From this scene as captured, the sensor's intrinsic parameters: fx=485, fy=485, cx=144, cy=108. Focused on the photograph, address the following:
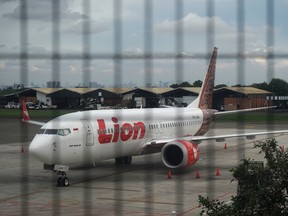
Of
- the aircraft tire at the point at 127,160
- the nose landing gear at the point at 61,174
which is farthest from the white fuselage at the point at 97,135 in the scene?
the aircraft tire at the point at 127,160

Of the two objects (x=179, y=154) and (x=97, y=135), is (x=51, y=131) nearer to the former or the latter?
(x=97, y=135)

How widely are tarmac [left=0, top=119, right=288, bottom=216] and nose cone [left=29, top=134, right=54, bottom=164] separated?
3.32 feet

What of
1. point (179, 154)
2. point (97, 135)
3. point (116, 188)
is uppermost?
point (97, 135)

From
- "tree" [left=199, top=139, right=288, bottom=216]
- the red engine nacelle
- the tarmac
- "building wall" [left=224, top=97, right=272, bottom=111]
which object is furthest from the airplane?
"tree" [left=199, top=139, right=288, bottom=216]

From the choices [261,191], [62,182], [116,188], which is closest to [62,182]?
[62,182]

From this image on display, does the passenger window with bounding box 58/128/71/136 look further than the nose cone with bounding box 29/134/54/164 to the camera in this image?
Yes

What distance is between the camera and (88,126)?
599 inches

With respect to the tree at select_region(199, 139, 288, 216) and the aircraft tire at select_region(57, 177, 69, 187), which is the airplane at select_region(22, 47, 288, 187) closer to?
the aircraft tire at select_region(57, 177, 69, 187)

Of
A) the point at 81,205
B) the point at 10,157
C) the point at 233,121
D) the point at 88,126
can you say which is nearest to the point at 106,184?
the point at 88,126

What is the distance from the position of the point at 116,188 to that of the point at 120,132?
2.29 metres

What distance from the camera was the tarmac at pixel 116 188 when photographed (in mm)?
11859

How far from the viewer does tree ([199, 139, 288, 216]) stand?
5.57 m

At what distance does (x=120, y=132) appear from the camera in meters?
16.4

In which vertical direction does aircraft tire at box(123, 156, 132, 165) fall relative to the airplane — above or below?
below
